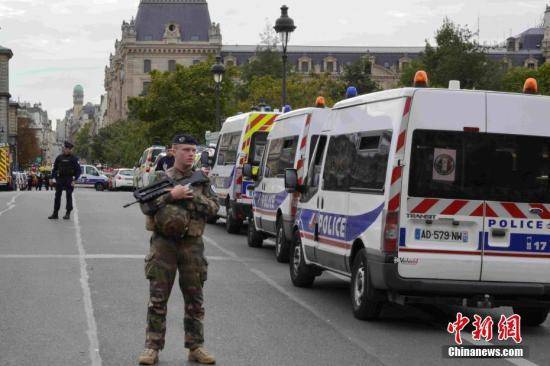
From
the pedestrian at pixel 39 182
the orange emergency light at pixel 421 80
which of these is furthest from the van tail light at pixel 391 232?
the pedestrian at pixel 39 182

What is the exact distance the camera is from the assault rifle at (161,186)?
8.05m

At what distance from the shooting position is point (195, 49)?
482 ft

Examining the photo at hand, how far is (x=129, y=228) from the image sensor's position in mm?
23641

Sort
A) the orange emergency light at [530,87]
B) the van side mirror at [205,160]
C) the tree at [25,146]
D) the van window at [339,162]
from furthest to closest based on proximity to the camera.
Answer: the tree at [25,146], the van side mirror at [205,160], the van window at [339,162], the orange emergency light at [530,87]

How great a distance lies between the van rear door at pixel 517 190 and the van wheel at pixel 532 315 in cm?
92

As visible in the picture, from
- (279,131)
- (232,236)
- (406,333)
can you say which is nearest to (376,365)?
(406,333)

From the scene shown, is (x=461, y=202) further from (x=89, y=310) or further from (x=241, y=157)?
(x=241, y=157)

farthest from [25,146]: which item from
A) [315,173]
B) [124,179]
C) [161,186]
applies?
[161,186]

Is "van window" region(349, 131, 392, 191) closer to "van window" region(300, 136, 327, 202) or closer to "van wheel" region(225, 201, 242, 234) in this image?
"van window" region(300, 136, 327, 202)

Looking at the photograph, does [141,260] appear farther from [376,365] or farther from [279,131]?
[376,365]

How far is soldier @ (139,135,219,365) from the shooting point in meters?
8.10

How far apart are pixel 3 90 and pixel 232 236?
135m

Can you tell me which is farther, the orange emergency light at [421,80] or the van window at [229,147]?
the van window at [229,147]

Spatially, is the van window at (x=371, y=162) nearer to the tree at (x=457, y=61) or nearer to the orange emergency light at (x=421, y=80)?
the orange emergency light at (x=421, y=80)
